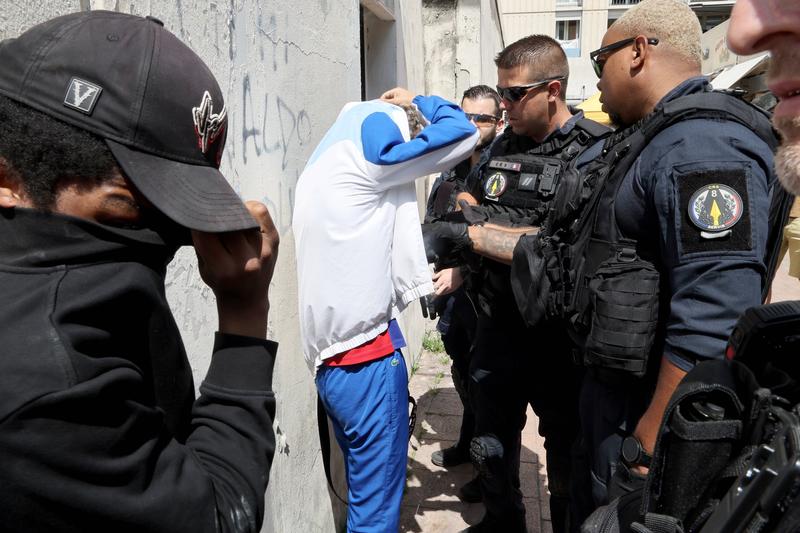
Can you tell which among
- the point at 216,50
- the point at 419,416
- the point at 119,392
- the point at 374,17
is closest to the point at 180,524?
the point at 119,392

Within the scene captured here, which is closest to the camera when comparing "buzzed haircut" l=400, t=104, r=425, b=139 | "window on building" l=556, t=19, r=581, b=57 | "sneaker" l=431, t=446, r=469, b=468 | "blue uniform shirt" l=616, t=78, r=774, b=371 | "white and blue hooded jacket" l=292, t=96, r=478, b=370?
"blue uniform shirt" l=616, t=78, r=774, b=371

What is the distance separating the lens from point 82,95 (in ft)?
2.46

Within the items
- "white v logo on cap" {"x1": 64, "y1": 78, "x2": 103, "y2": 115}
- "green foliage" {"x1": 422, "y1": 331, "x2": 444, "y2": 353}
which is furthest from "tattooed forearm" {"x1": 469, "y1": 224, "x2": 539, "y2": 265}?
"green foliage" {"x1": 422, "y1": 331, "x2": 444, "y2": 353}

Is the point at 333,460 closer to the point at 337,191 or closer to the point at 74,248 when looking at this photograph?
the point at 337,191

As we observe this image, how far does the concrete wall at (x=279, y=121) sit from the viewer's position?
1561mm

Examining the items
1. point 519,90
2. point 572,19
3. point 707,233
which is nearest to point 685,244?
point 707,233

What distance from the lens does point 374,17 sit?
4.27m

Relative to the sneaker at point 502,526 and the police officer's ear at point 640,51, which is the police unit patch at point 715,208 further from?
the sneaker at point 502,526

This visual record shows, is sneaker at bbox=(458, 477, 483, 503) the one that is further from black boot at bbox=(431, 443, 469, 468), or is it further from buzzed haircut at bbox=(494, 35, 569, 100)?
buzzed haircut at bbox=(494, 35, 569, 100)

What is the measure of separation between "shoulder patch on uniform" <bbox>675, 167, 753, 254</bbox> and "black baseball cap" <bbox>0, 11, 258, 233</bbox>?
48.0 inches

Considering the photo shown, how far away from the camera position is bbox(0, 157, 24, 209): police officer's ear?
759mm

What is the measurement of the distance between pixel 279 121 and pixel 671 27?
55.7 inches

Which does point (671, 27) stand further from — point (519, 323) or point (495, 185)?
point (519, 323)

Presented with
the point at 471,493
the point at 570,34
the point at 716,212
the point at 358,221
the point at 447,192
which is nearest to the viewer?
the point at 716,212
